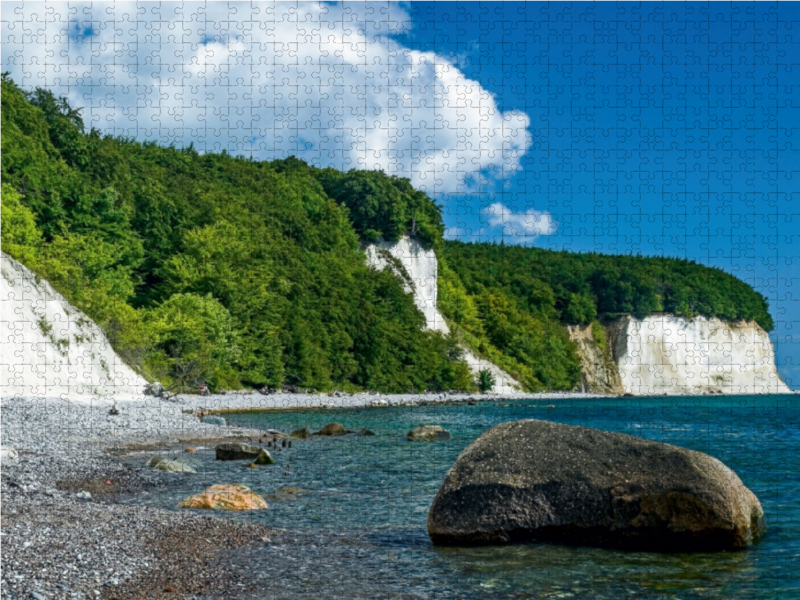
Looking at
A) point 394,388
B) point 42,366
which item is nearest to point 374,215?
point 394,388

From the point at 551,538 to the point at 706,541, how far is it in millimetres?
2068

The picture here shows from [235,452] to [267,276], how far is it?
47.8 m

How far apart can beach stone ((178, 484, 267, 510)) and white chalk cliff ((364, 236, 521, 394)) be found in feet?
252

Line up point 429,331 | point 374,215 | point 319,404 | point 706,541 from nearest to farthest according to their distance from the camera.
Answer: point 706,541 < point 319,404 < point 429,331 < point 374,215

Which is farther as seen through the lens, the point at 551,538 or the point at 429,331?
the point at 429,331

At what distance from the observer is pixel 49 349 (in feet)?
117

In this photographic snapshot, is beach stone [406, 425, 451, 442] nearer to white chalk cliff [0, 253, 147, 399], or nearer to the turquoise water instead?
the turquoise water

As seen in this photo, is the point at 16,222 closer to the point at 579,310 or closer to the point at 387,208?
the point at 387,208

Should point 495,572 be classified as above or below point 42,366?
below

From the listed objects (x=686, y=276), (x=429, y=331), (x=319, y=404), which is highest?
(x=686, y=276)

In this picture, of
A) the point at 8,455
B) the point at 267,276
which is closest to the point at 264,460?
the point at 8,455

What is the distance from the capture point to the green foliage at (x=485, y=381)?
3664 inches

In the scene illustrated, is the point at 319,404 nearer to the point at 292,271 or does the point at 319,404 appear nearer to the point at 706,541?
the point at 292,271

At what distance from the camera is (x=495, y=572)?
10.2 meters
